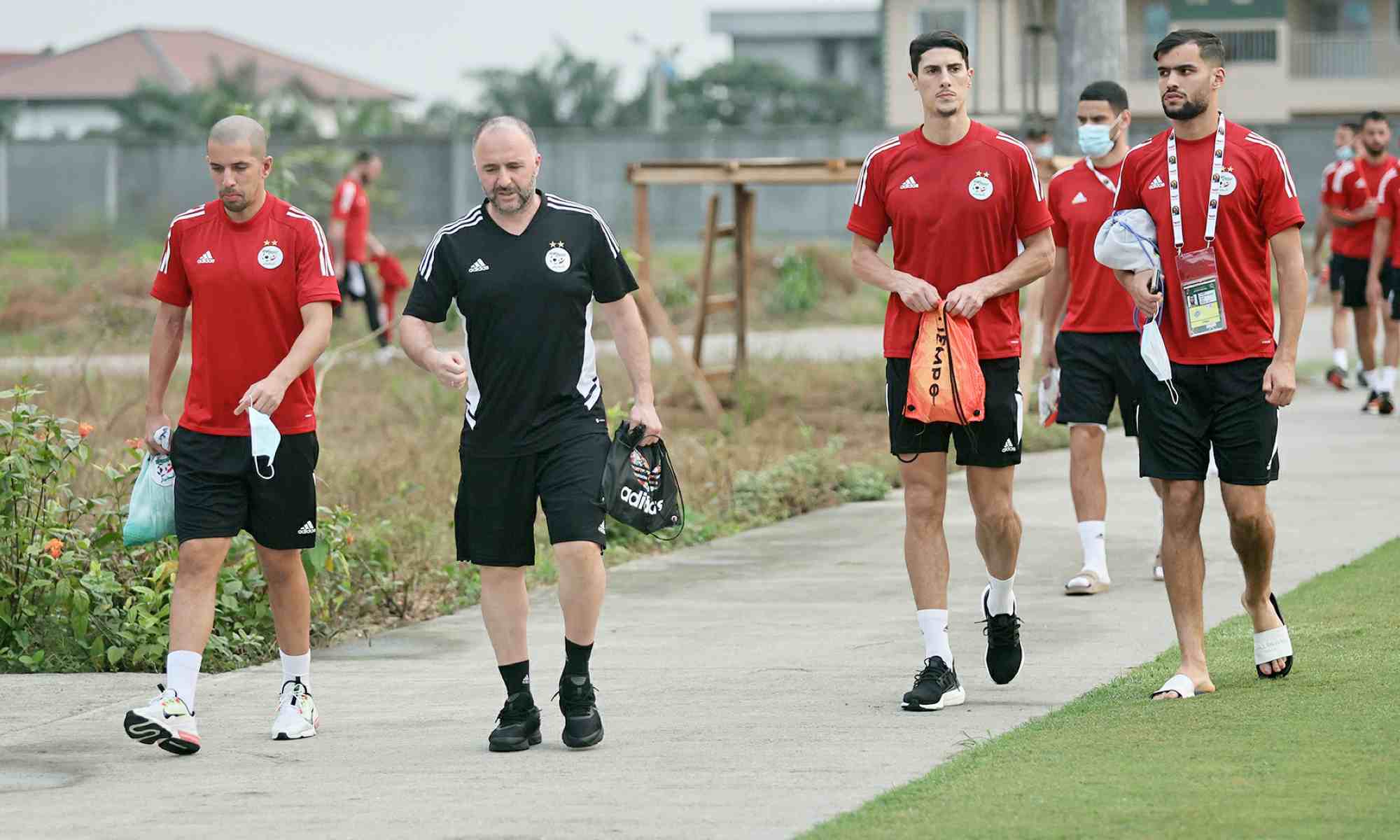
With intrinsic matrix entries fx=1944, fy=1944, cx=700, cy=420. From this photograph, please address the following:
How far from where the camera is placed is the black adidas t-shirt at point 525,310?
617cm

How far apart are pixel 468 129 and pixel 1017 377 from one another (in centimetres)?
4121

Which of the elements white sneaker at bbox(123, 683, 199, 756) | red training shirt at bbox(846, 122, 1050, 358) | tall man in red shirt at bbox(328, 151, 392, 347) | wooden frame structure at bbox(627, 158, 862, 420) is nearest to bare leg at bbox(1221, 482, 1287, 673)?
red training shirt at bbox(846, 122, 1050, 358)

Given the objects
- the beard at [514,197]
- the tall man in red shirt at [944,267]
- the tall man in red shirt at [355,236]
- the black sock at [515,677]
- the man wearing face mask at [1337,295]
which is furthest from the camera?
the tall man in red shirt at [355,236]

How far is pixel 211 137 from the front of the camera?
639cm

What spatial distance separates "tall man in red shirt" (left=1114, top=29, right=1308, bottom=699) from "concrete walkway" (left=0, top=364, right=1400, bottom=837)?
738mm

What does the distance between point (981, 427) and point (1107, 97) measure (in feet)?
9.69

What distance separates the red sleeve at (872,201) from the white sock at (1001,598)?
1300 mm

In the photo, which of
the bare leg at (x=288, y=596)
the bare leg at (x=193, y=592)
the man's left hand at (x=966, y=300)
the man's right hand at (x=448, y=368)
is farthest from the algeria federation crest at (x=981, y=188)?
the bare leg at (x=193, y=592)

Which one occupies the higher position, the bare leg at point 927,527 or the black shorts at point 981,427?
the black shorts at point 981,427

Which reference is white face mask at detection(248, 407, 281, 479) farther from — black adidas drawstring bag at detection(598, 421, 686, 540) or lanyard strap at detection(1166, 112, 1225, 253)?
lanyard strap at detection(1166, 112, 1225, 253)

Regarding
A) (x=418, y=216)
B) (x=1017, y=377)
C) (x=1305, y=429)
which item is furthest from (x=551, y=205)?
(x=418, y=216)

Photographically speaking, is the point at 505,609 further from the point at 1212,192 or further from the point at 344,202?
the point at 344,202

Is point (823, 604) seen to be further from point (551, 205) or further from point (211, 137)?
point (211, 137)

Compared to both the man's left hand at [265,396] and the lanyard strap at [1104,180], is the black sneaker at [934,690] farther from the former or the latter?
the lanyard strap at [1104,180]
